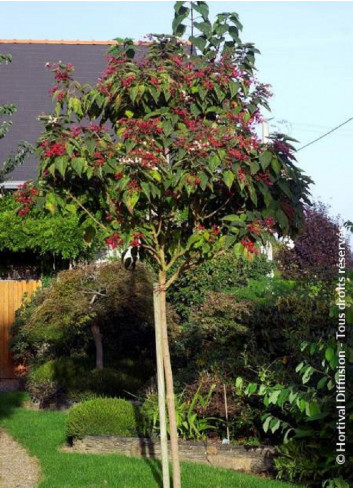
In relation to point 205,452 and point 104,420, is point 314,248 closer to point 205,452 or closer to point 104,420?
point 104,420

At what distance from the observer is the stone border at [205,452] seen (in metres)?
9.20

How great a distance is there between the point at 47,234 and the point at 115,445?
8207 mm

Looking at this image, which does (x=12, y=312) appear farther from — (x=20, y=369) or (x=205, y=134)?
(x=205, y=134)

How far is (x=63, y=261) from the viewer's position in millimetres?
18734

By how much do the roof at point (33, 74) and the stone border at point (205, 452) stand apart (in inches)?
461

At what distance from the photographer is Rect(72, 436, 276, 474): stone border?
920 cm

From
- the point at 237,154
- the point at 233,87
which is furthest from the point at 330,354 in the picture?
the point at 233,87

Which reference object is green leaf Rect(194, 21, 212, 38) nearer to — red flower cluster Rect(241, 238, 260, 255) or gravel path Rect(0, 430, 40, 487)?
red flower cluster Rect(241, 238, 260, 255)

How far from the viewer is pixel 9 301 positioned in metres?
18.5

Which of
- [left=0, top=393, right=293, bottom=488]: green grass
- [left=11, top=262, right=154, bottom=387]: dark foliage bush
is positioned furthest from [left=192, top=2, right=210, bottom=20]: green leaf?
[left=11, top=262, right=154, bottom=387]: dark foliage bush

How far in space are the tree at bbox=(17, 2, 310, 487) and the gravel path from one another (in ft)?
8.11

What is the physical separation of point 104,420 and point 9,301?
8473 mm

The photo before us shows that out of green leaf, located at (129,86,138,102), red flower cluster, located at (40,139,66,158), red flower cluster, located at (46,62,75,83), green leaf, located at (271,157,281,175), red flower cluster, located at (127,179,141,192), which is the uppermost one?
red flower cluster, located at (46,62,75,83)

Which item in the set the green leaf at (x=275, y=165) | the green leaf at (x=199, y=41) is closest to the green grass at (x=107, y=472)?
the green leaf at (x=275, y=165)
